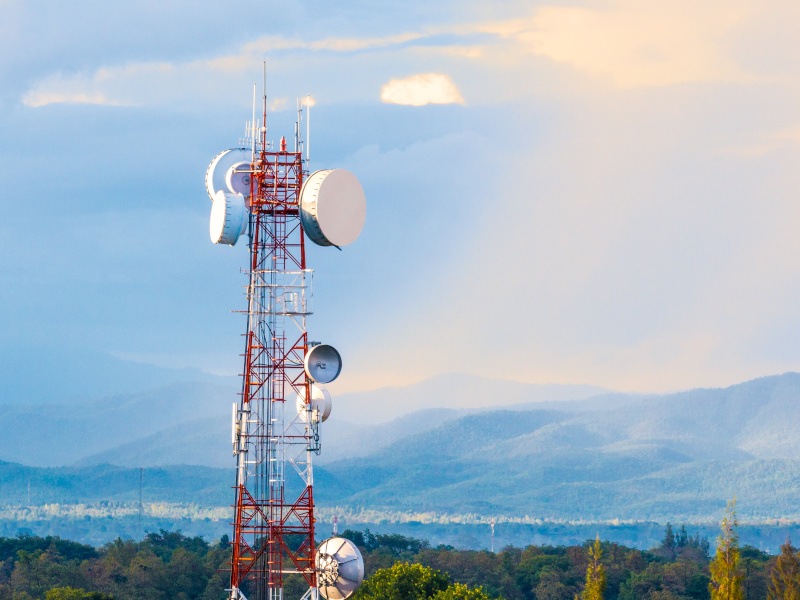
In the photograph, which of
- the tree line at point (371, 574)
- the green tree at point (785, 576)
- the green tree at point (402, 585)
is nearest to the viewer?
the green tree at point (785, 576)

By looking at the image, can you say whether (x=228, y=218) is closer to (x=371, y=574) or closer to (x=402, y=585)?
(x=402, y=585)

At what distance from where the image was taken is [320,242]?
111 feet

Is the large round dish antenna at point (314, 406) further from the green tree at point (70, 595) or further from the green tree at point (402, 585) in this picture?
the green tree at point (70, 595)

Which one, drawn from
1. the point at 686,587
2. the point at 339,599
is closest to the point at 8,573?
the point at 686,587

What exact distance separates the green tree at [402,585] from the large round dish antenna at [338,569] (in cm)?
2236

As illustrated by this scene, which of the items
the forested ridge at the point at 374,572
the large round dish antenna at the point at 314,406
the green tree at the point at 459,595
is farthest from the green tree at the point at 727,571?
the forested ridge at the point at 374,572

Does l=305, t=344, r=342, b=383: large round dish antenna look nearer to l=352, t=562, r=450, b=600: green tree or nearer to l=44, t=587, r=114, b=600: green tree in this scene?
l=352, t=562, r=450, b=600: green tree

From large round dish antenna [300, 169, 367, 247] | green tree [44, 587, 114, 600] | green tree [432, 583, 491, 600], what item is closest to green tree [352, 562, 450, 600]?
green tree [432, 583, 491, 600]

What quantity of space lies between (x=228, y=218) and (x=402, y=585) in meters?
27.8

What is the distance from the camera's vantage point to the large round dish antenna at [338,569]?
114 ft

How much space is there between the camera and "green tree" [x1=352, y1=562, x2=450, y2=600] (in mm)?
57812

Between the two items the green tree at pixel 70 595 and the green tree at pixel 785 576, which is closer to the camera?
the green tree at pixel 785 576

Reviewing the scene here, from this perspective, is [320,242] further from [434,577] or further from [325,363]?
[434,577]

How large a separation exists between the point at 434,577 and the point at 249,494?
1088 inches
